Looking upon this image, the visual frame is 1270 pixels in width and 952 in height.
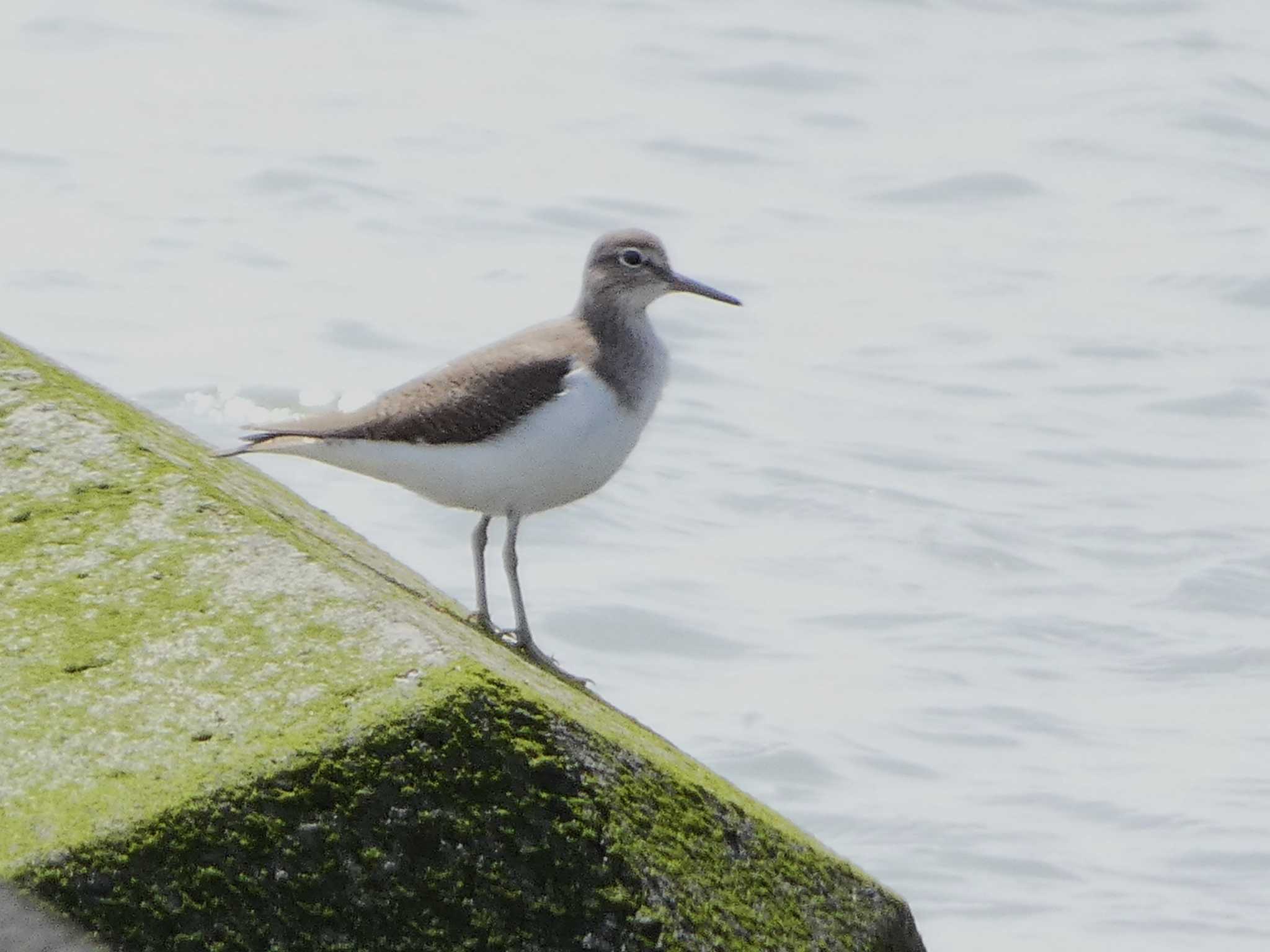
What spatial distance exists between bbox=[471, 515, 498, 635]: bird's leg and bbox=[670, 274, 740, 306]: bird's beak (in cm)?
125

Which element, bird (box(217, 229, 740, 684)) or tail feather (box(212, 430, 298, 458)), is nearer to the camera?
tail feather (box(212, 430, 298, 458))

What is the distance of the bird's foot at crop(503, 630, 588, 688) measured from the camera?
618 centimetres

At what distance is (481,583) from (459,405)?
680mm

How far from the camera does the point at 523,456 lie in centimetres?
659

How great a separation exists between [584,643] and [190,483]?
19.4ft

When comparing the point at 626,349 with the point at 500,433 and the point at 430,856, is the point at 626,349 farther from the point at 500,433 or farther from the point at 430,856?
the point at 430,856

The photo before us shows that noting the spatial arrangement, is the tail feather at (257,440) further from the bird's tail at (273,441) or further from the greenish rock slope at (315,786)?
the greenish rock slope at (315,786)

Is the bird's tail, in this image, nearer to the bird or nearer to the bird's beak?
the bird

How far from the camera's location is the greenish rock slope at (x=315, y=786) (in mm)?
4047

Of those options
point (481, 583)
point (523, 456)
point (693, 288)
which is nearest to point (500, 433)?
point (523, 456)

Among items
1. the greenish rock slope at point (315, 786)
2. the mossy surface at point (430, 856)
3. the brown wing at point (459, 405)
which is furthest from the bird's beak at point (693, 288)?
the mossy surface at point (430, 856)

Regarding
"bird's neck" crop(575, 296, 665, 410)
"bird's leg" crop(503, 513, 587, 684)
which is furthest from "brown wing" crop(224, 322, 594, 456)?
"bird's leg" crop(503, 513, 587, 684)

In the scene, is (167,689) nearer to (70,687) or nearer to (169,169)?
(70,687)

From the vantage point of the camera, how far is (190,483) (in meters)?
5.12
